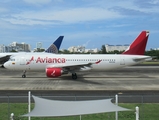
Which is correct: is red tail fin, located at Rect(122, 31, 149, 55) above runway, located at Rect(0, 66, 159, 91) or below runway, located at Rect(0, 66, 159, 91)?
above

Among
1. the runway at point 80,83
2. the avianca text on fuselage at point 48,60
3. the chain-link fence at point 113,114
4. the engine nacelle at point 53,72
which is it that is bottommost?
the runway at point 80,83

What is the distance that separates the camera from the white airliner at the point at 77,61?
107 ft

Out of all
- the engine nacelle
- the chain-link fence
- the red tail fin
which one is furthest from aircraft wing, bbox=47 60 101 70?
the chain-link fence

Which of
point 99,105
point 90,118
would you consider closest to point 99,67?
point 90,118

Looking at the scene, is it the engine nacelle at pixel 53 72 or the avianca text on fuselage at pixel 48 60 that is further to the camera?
the avianca text on fuselage at pixel 48 60

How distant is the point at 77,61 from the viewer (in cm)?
3397

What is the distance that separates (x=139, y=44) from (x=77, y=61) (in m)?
9.41

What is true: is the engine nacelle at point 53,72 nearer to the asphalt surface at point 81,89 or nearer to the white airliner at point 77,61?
the asphalt surface at point 81,89

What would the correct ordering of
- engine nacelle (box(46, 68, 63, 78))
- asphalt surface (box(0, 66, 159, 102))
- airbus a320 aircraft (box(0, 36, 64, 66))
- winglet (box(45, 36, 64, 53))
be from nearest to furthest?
asphalt surface (box(0, 66, 159, 102)) → engine nacelle (box(46, 68, 63, 78)) → airbus a320 aircraft (box(0, 36, 64, 66)) → winglet (box(45, 36, 64, 53))

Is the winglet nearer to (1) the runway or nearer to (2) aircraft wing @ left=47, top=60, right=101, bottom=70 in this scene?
(1) the runway

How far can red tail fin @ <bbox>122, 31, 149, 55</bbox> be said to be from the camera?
114ft

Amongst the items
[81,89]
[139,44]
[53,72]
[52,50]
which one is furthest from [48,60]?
[52,50]

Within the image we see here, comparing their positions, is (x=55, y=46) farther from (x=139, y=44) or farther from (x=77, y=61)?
(x=139, y=44)

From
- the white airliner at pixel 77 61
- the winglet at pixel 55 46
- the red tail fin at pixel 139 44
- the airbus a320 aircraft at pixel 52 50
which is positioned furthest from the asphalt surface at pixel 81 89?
the airbus a320 aircraft at pixel 52 50
